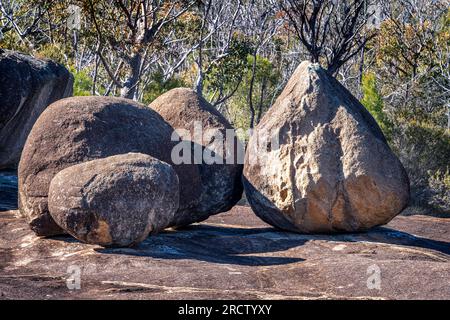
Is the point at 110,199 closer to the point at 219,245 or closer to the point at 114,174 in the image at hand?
the point at 114,174

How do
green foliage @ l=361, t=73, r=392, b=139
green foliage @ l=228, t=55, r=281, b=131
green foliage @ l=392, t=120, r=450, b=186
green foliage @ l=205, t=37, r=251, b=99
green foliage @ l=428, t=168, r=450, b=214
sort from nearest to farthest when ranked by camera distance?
1. green foliage @ l=428, t=168, r=450, b=214
2. green foliage @ l=392, t=120, r=450, b=186
3. green foliage @ l=361, t=73, r=392, b=139
4. green foliage @ l=205, t=37, r=251, b=99
5. green foliage @ l=228, t=55, r=281, b=131

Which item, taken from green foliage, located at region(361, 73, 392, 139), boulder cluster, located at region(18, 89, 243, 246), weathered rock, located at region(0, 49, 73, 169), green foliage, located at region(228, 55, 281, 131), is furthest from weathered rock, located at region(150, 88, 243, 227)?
green foliage, located at region(228, 55, 281, 131)

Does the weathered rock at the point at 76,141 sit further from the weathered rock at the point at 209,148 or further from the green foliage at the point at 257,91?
the green foliage at the point at 257,91

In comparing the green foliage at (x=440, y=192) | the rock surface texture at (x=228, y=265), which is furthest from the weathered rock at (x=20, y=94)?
the green foliage at (x=440, y=192)

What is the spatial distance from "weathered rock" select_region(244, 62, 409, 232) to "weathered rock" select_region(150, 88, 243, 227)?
0.37 meters

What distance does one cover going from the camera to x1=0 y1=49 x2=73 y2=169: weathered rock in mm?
13766

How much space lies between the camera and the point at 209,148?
10.5 meters

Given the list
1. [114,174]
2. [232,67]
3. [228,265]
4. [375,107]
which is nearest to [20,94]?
[114,174]

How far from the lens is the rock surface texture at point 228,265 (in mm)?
6820

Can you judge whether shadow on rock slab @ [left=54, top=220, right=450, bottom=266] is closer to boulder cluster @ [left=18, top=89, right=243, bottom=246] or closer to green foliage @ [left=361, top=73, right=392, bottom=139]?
boulder cluster @ [left=18, top=89, right=243, bottom=246]

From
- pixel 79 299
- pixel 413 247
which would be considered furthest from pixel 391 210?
pixel 79 299

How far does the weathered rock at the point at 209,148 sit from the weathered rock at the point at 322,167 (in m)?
0.37
